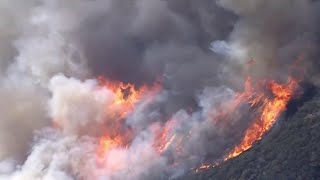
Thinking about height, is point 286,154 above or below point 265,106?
below

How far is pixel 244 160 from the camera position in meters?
50.6

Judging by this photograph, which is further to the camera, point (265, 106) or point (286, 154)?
point (286, 154)

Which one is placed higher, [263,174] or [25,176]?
[25,176]

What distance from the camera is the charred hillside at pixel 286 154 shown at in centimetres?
4888

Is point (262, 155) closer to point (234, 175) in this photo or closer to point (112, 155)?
point (234, 175)

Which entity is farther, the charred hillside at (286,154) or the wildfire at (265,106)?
the wildfire at (265,106)

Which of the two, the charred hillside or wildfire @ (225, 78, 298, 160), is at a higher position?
wildfire @ (225, 78, 298, 160)

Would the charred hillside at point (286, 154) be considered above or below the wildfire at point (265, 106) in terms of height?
below

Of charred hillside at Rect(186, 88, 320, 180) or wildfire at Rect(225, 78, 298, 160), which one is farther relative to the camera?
wildfire at Rect(225, 78, 298, 160)

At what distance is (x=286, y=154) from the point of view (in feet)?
167

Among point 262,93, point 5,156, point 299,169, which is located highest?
point 5,156

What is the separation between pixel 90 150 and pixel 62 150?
272cm

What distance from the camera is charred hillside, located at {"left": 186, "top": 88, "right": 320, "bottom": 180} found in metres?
48.9

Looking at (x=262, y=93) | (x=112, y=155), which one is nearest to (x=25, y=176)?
(x=112, y=155)
